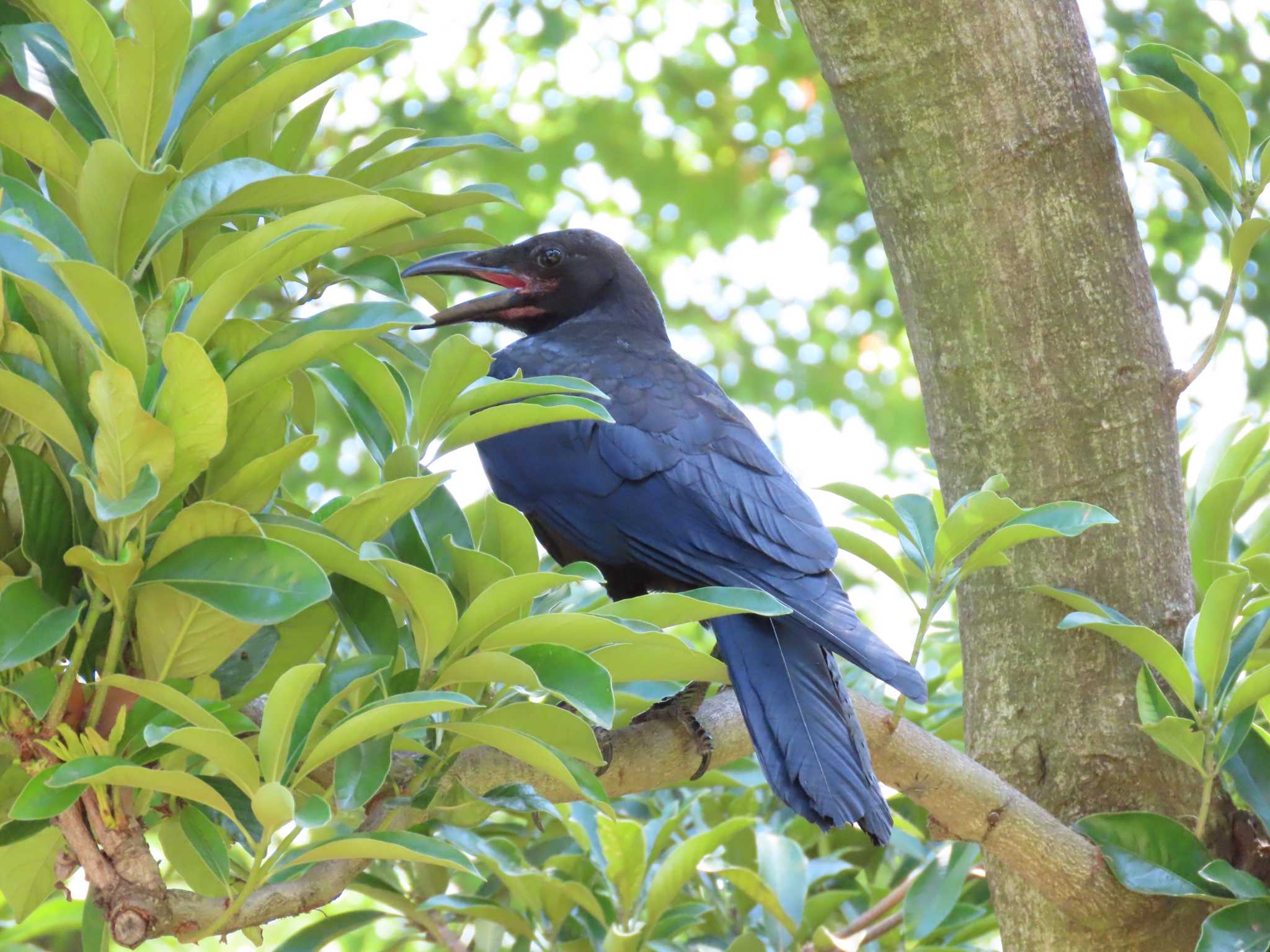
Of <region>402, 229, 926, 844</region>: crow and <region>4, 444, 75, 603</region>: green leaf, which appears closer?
<region>4, 444, 75, 603</region>: green leaf

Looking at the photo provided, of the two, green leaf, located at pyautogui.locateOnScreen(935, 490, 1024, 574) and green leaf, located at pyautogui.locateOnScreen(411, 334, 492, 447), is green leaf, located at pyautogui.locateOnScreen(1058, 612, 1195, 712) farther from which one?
green leaf, located at pyautogui.locateOnScreen(411, 334, 492, 447)

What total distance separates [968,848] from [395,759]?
120 cm

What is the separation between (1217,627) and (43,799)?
1.52 metres

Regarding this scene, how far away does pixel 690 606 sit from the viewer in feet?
4.63

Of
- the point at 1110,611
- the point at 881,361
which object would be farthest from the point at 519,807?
the point at 881,361

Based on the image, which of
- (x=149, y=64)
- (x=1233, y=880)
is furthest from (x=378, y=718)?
(x=1233, y=880)

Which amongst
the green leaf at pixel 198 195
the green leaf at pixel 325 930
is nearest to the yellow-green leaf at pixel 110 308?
the green leaf at pixel 198 195

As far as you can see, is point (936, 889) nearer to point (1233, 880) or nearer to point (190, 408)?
point (1233, 880)

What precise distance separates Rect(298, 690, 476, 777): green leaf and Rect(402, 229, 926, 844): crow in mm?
586

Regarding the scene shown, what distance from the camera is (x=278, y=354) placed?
128 cm

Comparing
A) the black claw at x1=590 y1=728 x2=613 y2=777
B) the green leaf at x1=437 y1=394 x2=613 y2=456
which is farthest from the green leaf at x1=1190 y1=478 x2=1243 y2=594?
the green leaf at x1=437 y1=394 x2=613 y2=456

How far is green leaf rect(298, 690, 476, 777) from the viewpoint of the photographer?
3.98 feet

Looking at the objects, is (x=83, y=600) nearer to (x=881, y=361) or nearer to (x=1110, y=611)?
(x=1110, y=611)

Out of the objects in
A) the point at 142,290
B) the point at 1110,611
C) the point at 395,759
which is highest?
the point at 142,290
